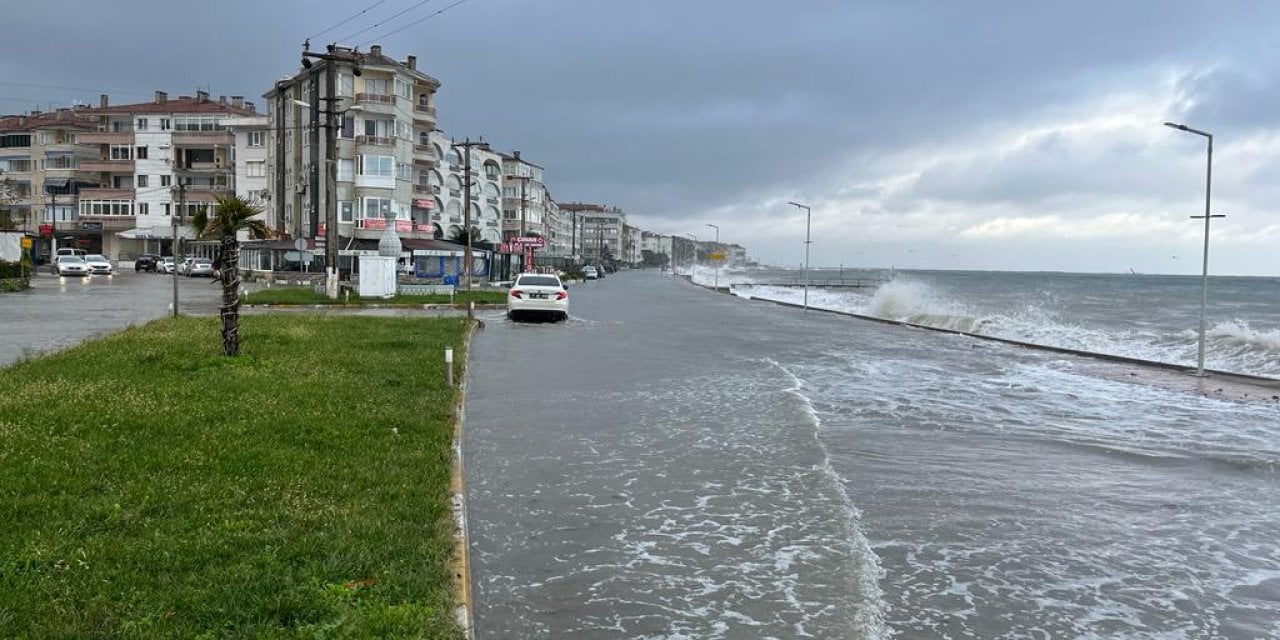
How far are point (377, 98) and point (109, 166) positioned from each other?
138ft

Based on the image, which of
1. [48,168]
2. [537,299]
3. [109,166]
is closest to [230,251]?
[537,299]

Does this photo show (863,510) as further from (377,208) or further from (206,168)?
(206,168)

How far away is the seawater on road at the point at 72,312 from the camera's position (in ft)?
61.3

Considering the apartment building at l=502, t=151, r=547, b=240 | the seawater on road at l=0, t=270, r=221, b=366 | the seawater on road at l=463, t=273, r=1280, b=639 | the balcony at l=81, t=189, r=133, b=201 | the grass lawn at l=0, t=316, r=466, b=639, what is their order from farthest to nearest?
the apartment building at l=502, t=151, r=547, b=240, the balcony at l=81, t=189, r=133, b=201, the seawater on road at l=0, t=270, r=221, b=366, the seawater on road at l=463, t=273, r=1280, b=639, the grass lawn at l=0, t=316, r=466, b=639

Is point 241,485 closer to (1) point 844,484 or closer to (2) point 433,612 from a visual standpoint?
(2) point 433,612

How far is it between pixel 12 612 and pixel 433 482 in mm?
3409

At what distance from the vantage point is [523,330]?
89.0 ft

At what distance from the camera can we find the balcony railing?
6500 centimetres

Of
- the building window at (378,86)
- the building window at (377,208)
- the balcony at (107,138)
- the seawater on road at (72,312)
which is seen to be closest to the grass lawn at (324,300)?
the seawater on road at (72,312)

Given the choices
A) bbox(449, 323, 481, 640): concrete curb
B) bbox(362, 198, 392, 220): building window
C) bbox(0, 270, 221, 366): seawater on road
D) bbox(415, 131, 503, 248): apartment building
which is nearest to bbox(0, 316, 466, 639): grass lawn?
bbox(449, 323, 481, 640): concrete curb

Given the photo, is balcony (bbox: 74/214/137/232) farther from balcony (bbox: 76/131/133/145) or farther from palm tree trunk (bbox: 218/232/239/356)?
palm tree trunk (bbox: 218/232/239/356)

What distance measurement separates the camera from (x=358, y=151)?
65.4 meters

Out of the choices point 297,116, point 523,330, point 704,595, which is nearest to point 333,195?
point 523,330

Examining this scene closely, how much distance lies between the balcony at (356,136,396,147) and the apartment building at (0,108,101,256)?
4559 centimetres
